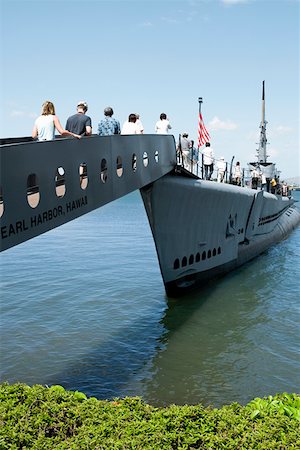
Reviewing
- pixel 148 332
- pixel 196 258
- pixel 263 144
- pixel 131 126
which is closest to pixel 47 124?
pixel 131 126

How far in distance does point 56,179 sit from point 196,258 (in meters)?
11.8

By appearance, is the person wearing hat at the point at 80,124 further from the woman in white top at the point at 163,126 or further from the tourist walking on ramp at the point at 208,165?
the tourist walking on ramp at the point at 208,165

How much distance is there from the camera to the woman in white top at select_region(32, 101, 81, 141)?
29.5 feet

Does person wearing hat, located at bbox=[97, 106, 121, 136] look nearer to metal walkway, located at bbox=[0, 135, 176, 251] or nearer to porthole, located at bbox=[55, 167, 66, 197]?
metal walkway, located at bbox=[0, 135, 176, 251]

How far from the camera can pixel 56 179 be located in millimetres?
8594

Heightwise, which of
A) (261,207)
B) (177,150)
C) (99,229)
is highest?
(177,150)

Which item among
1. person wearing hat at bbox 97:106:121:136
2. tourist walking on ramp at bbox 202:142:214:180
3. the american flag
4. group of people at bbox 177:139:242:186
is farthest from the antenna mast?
person wearing hat at bbox 97:106:121:136

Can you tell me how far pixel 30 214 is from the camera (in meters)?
7.78

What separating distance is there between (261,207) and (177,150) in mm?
11162

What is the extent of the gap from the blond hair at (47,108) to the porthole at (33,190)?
1620 millimetres

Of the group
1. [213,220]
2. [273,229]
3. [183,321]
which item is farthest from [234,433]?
[273,229]

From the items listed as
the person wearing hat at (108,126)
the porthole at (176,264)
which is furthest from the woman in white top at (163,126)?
the person wearing hat at (108,126)

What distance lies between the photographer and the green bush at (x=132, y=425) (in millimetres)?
5680

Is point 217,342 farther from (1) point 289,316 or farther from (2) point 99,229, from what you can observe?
(2) point 99,229
